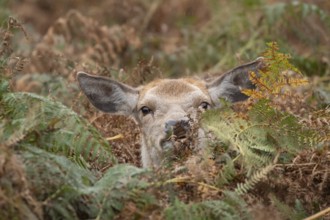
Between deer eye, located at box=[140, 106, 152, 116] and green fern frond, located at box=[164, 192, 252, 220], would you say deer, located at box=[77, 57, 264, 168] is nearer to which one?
deer eye, located at box=[140, 106, 152, 116]

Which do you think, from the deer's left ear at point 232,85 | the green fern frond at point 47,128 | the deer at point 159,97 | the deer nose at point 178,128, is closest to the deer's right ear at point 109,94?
the deer at point 159,97

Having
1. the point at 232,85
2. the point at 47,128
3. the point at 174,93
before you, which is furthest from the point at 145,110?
the point at 47,128

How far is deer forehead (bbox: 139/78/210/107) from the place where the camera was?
24.5 feet

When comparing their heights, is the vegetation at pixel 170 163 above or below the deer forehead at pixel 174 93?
below

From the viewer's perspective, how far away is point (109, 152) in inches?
231

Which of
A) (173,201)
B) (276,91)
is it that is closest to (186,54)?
(276,91)

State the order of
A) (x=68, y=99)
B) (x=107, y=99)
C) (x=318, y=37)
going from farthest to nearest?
(x=318, y=37), (x=68, y=99), (x=107, y=99)

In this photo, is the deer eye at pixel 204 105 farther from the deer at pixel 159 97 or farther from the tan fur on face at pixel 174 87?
the tan fur on face at pixel 174 87

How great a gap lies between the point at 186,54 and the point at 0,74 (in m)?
5.58

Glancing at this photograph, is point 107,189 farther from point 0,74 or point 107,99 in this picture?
point 107,99

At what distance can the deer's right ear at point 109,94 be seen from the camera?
25.3ft

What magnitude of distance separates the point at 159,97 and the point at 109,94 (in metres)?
0.60

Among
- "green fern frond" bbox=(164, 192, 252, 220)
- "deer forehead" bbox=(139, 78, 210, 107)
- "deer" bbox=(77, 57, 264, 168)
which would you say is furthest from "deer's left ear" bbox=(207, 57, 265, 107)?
"green fern frond" bbox=(164, 192, 252, 220)

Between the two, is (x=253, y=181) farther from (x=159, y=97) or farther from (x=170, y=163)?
(x=159, y=97)
